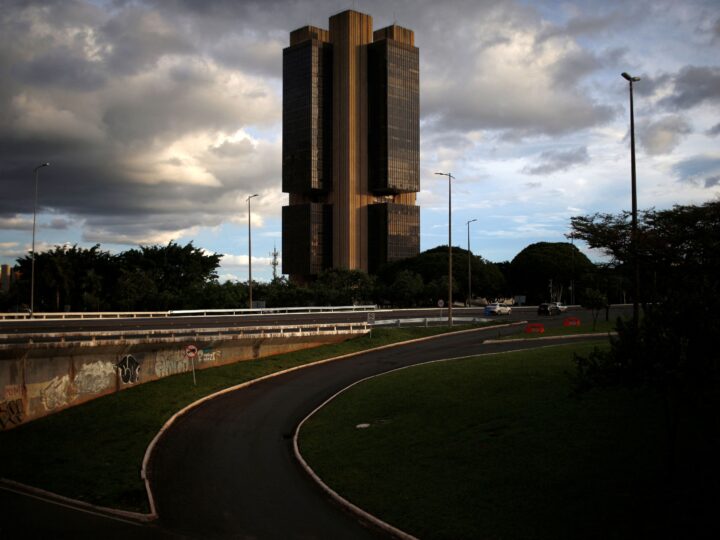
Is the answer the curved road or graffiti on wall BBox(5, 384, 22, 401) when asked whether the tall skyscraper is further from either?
graffiti on wall BBox(5, 384, 22, 401)

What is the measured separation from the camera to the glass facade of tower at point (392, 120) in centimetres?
19125

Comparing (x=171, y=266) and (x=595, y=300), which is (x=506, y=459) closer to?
(x=595, y=300)

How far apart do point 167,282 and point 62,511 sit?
81.0 m

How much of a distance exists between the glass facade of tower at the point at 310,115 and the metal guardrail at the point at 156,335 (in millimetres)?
149245

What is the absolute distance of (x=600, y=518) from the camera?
13938 millimetres

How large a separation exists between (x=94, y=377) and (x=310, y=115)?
17043cm

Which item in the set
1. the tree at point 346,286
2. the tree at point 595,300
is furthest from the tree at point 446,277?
the tree at point 595,300

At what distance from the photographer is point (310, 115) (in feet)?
636

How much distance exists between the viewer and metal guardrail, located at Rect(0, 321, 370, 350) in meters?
30.0

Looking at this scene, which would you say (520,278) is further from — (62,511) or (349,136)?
(62,511)

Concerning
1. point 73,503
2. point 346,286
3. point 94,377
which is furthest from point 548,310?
point 73,503

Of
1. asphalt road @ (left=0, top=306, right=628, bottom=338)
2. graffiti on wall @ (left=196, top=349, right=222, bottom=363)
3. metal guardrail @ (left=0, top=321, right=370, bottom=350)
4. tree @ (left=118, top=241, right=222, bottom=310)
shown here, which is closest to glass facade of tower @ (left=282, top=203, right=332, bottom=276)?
tree @ (left=118, top=241, right=222, bottom=310)

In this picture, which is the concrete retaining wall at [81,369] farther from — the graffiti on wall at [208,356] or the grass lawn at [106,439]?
the grass lawn at [106,439]

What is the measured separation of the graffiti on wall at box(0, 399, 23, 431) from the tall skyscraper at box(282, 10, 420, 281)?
531 ft
